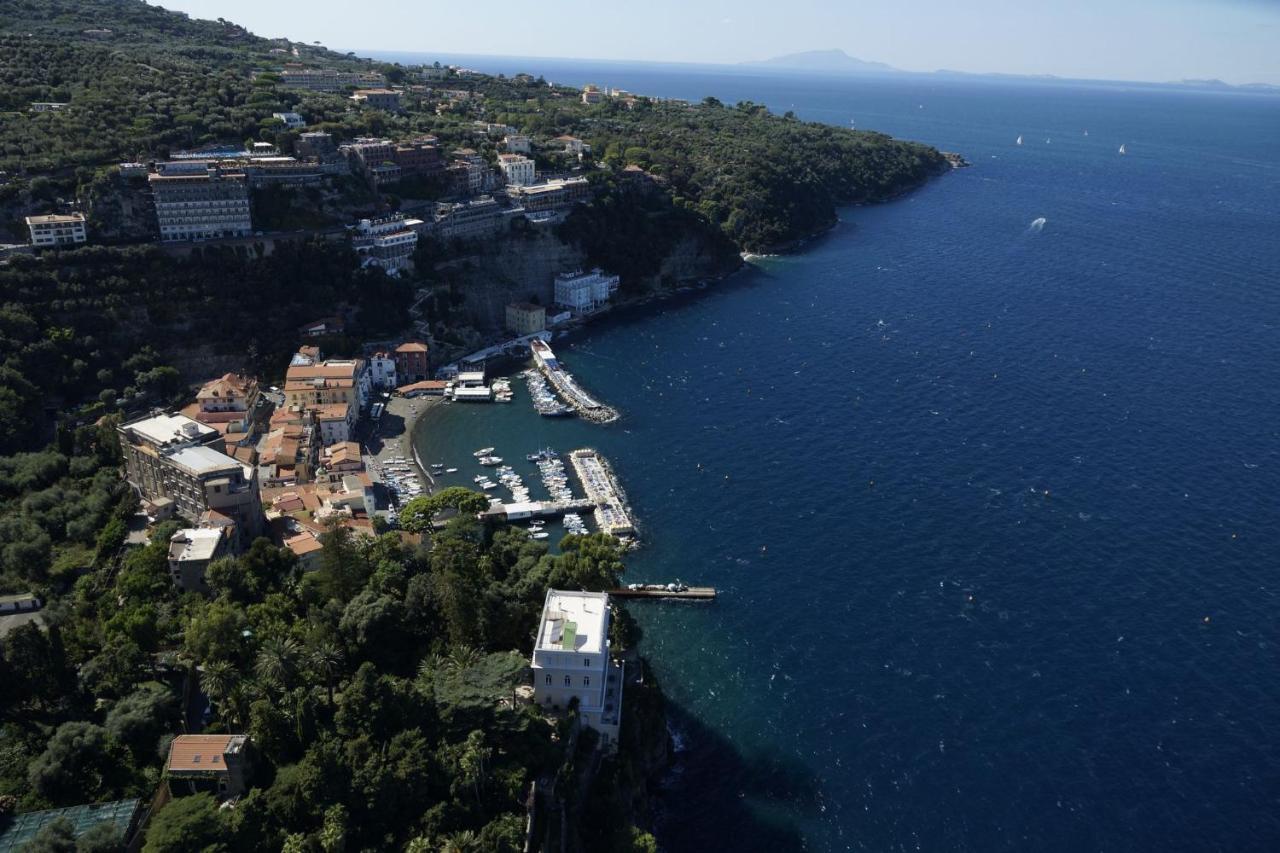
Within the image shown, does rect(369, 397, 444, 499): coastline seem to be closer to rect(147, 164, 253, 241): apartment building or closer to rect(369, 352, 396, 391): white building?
rect(369, 352, 396, 391): white building

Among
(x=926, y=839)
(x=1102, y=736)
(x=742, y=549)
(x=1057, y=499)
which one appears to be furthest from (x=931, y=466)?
(x=926, y=839)

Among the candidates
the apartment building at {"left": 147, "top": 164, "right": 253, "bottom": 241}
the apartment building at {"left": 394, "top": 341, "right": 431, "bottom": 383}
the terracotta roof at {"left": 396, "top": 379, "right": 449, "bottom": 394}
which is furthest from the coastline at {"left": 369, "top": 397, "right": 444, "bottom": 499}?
the apartment building at {"left": 147, "top": 164, "right": 253, "bottom": 241}

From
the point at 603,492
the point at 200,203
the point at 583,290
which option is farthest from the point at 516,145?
the point at 603,492

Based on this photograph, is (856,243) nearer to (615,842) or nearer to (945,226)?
(945,226)

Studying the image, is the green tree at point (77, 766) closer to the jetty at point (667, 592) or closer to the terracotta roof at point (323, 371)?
the jetty at point (667, 592)

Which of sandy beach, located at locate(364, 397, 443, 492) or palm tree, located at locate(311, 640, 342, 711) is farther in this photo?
sandy beach, located at locate(364, 397, 443, 492)

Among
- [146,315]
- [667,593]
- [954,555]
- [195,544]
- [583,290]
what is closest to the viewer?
[195,544]

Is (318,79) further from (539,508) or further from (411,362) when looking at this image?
(539,508)

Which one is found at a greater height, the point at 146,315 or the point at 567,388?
the point at 146,315
